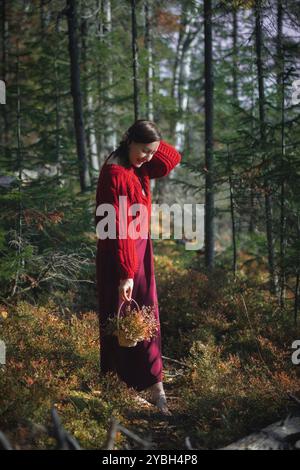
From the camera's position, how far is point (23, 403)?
16.6 ft

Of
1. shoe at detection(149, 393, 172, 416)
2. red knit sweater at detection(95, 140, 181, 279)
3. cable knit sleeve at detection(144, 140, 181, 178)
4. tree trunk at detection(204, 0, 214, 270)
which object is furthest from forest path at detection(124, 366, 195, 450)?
tree trunk at detection(204, 0, 214, 270)

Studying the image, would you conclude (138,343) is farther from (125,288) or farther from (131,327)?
(125,288)

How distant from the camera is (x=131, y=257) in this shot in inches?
213

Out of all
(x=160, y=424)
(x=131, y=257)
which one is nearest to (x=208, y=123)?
(x=131, y=257)

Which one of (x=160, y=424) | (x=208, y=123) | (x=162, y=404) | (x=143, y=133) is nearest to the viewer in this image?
(x=143, y=133)

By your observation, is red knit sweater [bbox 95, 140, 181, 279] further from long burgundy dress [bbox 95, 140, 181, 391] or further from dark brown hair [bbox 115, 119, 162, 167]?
dark brown hair [bbox 115, 119, 162, 167]

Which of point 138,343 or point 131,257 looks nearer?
point 131,257

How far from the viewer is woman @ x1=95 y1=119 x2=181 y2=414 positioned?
538 centimetres

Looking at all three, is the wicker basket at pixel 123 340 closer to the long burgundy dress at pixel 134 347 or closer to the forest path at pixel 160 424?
the long burgundy dress at pixel 134 347

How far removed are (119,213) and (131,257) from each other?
520mm

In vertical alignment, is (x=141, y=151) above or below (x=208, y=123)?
below
